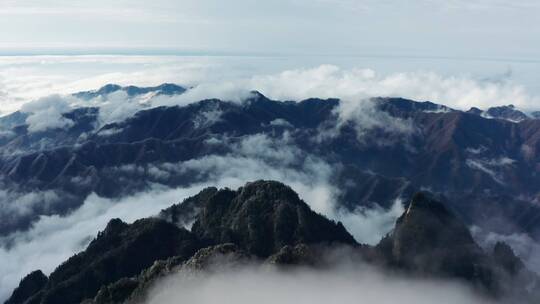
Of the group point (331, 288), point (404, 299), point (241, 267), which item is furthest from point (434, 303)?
point (241, 267)

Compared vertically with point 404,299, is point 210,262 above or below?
above

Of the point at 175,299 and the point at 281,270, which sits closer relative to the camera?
the point at 175,299

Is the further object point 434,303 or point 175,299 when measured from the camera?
point 434,303

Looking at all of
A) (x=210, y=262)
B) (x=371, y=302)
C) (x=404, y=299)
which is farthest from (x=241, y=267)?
(x=404, y=299)

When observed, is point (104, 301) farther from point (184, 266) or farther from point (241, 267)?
point (241, 267)

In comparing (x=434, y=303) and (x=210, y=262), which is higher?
(x=210, y=262)

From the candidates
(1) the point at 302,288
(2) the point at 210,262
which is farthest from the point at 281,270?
(2) the point at 210,262

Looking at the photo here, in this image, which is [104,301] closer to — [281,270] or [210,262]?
[210,262]
